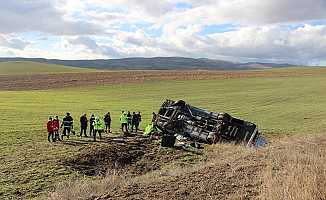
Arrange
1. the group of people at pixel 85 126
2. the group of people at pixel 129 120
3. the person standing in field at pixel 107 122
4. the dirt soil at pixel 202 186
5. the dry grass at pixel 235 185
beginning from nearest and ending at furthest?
the dry grass at pixel 235 185, the dirt soil at pixel 202 186, the group of people at pixel 85 126, the person standing in field at pixel 107 122, the group of people at pixel 129 120

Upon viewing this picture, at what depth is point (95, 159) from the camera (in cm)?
2152

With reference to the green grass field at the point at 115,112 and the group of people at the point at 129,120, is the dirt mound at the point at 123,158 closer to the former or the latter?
the green grass field at the point at 115,112

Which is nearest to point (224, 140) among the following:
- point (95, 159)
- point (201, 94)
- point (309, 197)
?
point (95, 159)

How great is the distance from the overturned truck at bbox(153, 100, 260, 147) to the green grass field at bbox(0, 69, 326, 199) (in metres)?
5.13

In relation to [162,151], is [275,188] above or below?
above

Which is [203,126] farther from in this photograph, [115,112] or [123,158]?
[115,112]

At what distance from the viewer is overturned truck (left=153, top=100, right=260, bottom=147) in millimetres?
27250

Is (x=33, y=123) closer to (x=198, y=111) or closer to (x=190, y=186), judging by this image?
(x=198, y=111)

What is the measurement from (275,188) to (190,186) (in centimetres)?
206

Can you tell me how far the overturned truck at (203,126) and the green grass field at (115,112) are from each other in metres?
5.13

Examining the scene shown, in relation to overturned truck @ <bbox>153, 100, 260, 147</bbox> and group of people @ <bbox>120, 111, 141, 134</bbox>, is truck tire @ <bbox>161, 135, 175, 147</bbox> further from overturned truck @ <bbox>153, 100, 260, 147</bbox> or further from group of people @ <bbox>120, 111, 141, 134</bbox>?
group of people @ <bbox>120, 111, 141, 134</bbox>

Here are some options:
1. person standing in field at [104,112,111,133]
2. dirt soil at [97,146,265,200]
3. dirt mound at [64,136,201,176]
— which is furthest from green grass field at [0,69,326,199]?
dirt soil at [97,146,265,200]

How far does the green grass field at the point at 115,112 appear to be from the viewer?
18.4 m

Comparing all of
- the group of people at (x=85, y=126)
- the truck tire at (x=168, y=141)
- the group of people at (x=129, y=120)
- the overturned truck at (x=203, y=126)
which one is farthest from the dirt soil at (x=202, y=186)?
the group of people at (x=129, y=120)
